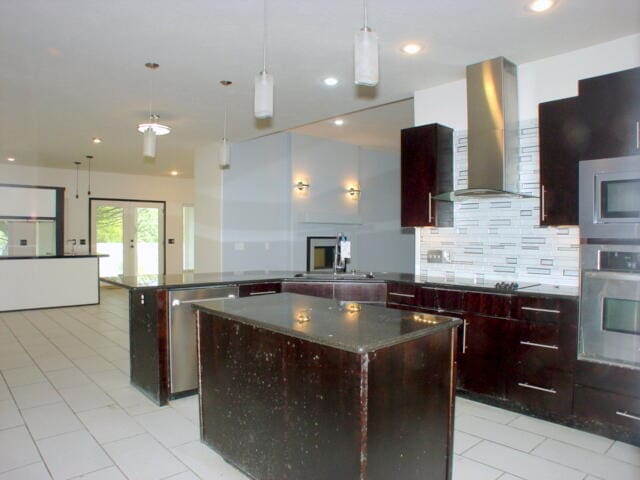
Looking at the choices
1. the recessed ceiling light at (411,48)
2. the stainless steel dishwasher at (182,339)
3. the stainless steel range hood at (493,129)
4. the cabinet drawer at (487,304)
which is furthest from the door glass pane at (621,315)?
the stainless steel dishwasher at (182,339)

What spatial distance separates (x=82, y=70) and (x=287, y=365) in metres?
3.39

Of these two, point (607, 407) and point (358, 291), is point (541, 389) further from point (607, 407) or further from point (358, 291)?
point (358, 291)

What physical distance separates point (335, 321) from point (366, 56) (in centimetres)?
119

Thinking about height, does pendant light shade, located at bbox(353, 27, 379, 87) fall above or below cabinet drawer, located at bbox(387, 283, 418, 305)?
above

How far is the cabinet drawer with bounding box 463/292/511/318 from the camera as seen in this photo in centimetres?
306

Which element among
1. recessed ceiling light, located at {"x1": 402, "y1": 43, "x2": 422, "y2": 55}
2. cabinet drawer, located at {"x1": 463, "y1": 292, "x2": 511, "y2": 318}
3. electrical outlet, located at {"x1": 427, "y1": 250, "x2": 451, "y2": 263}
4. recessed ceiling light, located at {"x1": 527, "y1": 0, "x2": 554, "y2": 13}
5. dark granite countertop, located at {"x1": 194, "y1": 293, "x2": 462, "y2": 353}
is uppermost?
recessed ceiling light, located at {"x1": 402, "y1": 43, "x2": 422, "y2": 55}

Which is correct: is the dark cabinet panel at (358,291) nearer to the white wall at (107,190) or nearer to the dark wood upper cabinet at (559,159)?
the dark wood upper cabinet at (559,159)

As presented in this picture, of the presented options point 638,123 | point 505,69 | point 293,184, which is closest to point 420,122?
point 505,69

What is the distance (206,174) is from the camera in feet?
22.5

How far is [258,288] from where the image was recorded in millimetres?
3674

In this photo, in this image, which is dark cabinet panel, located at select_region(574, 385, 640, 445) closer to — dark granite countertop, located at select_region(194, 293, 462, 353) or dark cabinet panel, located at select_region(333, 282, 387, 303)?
dark granite countertop, located at select_region(194, 293, 462, 353)

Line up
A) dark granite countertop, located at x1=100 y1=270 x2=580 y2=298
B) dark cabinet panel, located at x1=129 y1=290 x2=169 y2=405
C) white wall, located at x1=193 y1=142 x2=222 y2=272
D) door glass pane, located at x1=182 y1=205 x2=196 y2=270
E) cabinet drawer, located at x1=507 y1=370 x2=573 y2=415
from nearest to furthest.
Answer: cabinet drawer, located at x1=507 y1=370 x2=573 y2=415 < dark granite countertop, located at x1=100 y1=270 x2=580 y2=298 < dark cabinet panel, located at x1=129 y1=290 x2=169 y2=405 < white wall, located at x1=193 y1=142 x2=222 y2=272 < door glass pane, located at x1=182 y1=205 x2=196 y2=270

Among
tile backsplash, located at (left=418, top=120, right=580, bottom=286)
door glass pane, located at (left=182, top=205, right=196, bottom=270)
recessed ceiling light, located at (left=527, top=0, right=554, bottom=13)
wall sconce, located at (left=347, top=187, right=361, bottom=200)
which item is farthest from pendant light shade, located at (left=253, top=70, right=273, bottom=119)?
door glass pane, located at (left=182, top=205, right=196, bottom=270)

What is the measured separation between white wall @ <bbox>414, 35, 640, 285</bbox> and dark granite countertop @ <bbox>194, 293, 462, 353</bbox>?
193 centimetres
